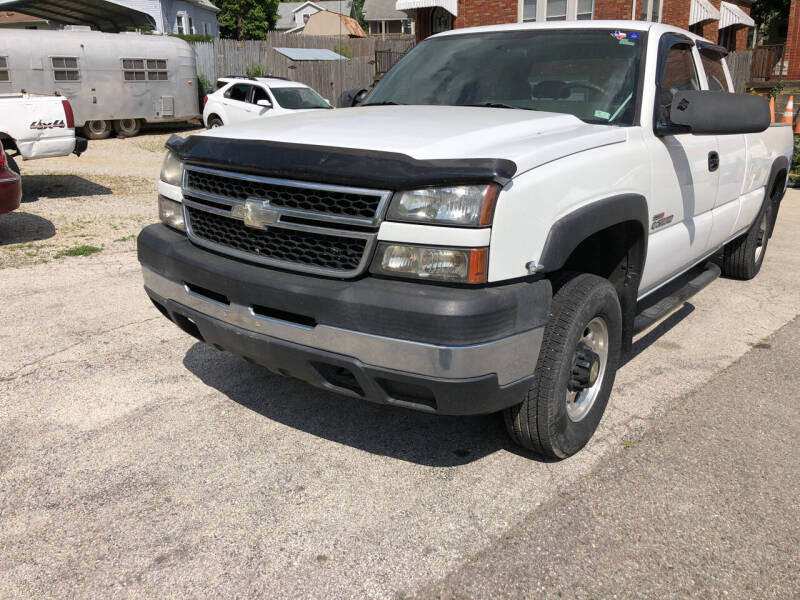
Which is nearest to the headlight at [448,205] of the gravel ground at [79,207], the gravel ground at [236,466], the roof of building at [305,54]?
the gravel ground at [236,466]

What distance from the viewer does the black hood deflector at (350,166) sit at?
2406mm

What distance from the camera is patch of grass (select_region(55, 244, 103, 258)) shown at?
6941 millimetres

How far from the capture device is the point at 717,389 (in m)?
3.98

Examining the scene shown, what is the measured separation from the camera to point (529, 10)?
2214 centimetres

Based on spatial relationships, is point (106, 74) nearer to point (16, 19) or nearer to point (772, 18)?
point (16, 19)

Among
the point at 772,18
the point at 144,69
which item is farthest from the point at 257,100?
the point at 772,18

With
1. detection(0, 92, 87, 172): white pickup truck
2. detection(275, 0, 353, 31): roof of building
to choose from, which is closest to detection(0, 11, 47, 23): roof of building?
detection(0, 92, 87, 172): white pickup truck

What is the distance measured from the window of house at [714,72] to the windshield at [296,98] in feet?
40.2

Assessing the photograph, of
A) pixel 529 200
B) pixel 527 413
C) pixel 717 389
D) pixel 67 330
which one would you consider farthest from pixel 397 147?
pixel 67 330

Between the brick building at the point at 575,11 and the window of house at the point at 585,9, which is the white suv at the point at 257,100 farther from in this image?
the window of house at the point at 585,9

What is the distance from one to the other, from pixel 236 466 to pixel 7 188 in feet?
17.2

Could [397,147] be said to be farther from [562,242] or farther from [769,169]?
[769,169]

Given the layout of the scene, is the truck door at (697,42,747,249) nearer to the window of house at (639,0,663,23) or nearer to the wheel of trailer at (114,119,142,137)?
the wheel of trailer at (114,119,142,137)

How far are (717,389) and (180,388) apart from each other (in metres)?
3.01
